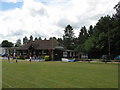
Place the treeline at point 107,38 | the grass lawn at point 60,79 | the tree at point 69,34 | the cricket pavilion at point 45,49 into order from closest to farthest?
the grass lawn at point 60,79 < the treeline at point 107,38 < the cricket pavilion at point 45,49 < the tree at point 69,34

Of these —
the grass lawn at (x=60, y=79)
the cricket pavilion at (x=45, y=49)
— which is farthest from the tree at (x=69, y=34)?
the grass lawn at (x=60, y=79)

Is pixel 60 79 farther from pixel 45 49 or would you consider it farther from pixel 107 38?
pixel 45 49

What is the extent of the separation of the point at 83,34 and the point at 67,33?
1145 cm

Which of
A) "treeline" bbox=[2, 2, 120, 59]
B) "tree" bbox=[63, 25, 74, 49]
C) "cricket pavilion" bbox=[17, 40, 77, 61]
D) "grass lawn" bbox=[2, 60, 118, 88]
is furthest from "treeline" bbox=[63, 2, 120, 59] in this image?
"tree" bbox=[63, 25, 74, 49]

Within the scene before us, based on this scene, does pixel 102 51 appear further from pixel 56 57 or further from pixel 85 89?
pixel 85 89

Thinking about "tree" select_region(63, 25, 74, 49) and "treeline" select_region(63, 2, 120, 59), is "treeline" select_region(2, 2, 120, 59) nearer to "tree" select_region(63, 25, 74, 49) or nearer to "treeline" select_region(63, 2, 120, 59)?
"treeline" select_region(63, 2, 120, 59)

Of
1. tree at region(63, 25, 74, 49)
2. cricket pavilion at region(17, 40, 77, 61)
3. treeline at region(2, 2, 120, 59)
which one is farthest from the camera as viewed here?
tree at region(63, 25, 74, 49)

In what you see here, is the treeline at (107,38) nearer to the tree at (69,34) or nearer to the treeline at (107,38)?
the treeline at (107,38)

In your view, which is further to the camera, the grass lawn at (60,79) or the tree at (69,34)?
the tree at (69,34)

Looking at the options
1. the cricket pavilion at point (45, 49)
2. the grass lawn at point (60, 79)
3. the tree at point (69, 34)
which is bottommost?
the grass lawn at point (60, 79)

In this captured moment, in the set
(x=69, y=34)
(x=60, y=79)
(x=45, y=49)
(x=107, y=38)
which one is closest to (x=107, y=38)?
(x=107, y=38)

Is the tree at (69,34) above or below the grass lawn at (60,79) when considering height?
above

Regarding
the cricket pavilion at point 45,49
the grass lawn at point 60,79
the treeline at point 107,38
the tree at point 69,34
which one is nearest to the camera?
the grass lawn at point 60,79

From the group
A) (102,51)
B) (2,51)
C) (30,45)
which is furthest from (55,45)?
(2,51)
